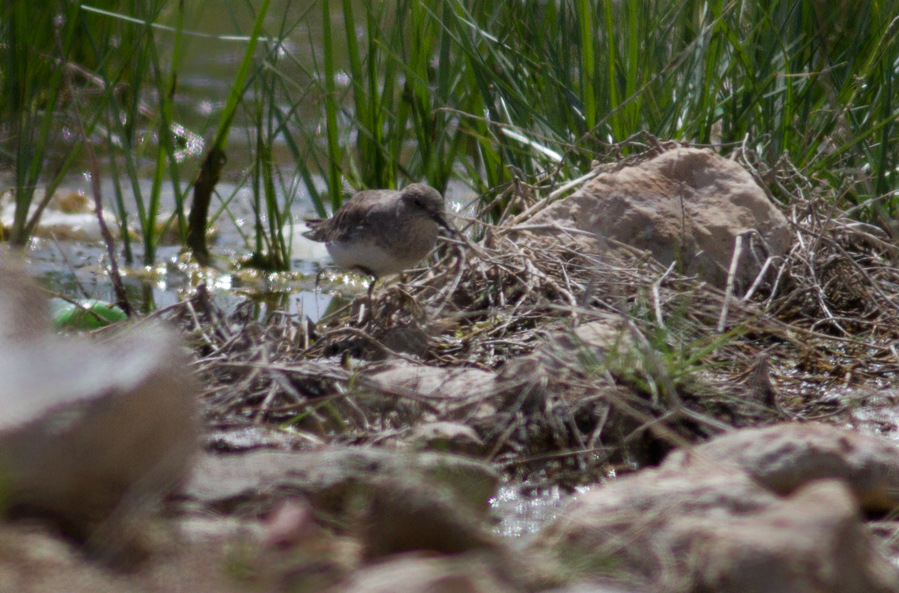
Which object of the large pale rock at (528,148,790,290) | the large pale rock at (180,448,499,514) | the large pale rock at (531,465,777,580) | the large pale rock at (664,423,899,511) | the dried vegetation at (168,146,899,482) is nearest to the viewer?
the large pale rock at (531,465,777,580)

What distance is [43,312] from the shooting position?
2.03m

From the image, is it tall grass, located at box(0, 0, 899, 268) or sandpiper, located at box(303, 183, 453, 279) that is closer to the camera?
tall grass, located at box(0, 0, 899, 268)

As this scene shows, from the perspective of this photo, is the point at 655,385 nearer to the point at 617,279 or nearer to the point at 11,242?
the point at 617,279

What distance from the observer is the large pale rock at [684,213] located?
425cm

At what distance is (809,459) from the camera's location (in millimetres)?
2346

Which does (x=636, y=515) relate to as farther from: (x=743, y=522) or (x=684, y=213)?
(x=684, y=213)

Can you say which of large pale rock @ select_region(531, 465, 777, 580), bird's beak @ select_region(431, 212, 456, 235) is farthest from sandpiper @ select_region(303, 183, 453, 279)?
large pale rock @ select_region(531, 465, 777, 580)

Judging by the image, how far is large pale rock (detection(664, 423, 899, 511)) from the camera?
2342 millimetres

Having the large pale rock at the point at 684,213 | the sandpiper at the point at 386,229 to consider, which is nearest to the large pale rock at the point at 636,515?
the large pale rock at the point at 684,213

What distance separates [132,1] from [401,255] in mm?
1759

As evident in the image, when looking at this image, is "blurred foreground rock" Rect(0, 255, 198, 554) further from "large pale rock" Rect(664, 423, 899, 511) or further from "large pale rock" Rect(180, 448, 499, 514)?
"large pale rock" Rect(664, 423, 899, 511)

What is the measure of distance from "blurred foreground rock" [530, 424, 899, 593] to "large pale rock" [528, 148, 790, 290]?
5.97 feet

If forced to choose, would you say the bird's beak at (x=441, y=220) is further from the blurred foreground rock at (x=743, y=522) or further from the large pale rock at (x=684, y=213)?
the blurred foreground rock at (x=743, y=522)

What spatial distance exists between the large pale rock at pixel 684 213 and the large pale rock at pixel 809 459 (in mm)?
1777
